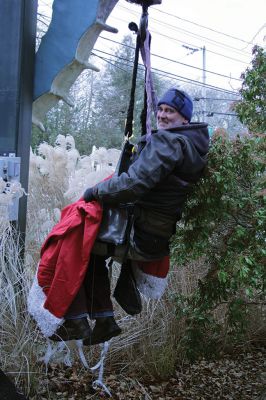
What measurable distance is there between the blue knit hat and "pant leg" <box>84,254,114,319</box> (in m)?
0.90

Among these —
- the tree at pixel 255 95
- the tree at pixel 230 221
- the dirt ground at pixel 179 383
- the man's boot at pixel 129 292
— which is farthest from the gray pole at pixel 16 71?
the dirt ground at pixel 179 383

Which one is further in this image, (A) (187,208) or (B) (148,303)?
(B) (148,303)

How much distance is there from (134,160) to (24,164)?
1.39m

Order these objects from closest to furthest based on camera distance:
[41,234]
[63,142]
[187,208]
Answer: [187,208] < [41,234] < [63,142]

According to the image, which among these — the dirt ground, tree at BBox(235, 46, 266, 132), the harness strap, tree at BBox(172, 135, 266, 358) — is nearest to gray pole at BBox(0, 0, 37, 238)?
the harness strap

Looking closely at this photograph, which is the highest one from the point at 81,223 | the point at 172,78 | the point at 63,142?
the point at 172,78

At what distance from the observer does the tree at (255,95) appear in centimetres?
295

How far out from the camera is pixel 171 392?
3566 millimetres

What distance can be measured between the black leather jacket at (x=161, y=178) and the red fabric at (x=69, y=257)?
12 centimetres

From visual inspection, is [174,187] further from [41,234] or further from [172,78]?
[172,78]

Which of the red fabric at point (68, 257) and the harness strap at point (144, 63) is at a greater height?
the harness strap at point (144, 63)

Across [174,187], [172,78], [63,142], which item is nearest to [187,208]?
[174,187]

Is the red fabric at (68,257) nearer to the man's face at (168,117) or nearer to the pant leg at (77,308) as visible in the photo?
the pant leg at (77,308)

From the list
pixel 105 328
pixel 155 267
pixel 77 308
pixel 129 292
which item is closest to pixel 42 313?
pixel 77 308
